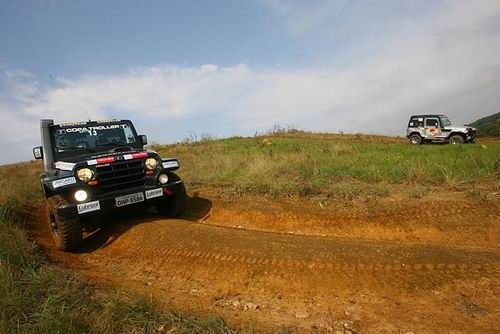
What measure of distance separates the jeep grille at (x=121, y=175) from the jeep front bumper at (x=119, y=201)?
20 cm

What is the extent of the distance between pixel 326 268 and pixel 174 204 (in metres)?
3.92

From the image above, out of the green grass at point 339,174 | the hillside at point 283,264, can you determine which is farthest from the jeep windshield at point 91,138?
the green grass at point 339,174

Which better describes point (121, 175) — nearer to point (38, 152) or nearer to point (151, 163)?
point (151, 163)

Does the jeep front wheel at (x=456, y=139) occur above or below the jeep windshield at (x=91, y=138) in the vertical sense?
below

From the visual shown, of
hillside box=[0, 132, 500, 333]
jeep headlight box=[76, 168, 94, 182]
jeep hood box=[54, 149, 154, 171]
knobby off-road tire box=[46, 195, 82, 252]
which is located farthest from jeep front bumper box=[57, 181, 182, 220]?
jeep hood box=[54, 149, 154, 171]

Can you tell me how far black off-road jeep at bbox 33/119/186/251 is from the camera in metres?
6.39

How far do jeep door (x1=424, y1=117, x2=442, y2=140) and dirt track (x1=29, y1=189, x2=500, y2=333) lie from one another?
17.7 m

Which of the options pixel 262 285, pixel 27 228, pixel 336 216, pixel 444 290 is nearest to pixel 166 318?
pixel 262 285

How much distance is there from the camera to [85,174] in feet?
21.3

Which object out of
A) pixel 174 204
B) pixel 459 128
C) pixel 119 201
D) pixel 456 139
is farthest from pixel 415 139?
pixel 119 201

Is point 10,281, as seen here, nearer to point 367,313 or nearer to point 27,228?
point 367,313

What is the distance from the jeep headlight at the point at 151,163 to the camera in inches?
282

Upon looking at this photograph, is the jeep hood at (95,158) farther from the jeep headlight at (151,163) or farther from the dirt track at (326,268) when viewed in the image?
the dirt track at (326,268)

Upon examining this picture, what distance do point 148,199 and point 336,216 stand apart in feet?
11.3
